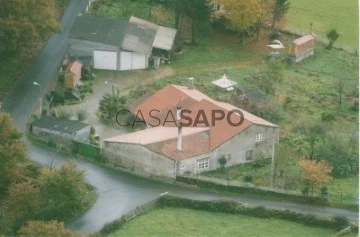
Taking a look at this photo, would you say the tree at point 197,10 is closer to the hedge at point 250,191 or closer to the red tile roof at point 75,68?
the red tile roof at point 75,68

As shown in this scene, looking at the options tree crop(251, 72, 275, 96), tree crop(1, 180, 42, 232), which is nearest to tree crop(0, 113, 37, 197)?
tree crop(1, 180, 42, 232)

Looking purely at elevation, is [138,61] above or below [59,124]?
above

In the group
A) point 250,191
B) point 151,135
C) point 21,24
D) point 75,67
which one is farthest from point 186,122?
point 21,24

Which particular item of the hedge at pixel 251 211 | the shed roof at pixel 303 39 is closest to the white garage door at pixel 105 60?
the shed roof at pixel 303 39

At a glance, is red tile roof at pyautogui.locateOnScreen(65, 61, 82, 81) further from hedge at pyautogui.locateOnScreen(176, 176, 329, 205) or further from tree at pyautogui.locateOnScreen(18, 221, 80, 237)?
tree at pyautogui.locateOnScreen(18, 221, 80, 237)

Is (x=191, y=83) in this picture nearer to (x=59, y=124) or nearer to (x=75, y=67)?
(x=75, y=67)

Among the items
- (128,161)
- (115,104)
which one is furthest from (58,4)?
(128,161)

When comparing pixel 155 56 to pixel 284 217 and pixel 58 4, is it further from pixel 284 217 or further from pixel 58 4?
pixel 284 217
